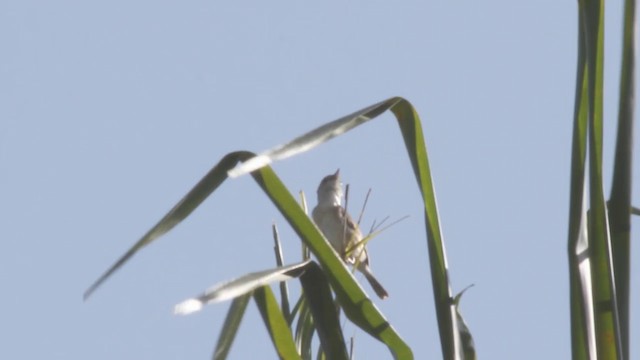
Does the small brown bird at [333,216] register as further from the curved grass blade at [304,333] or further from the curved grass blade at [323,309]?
the curved grass blade at [323,309]

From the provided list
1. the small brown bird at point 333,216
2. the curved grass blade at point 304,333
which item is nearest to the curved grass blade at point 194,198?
the curved grass blade at point 304,333

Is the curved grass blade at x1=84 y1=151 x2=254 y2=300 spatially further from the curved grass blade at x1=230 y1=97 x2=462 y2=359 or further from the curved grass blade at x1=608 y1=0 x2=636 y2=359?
the curved grass blade at x1=608 y1=0 x2=636 y2=359

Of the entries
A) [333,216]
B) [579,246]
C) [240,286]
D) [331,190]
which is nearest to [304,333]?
[240,286]

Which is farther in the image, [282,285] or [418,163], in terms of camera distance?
[282,285]

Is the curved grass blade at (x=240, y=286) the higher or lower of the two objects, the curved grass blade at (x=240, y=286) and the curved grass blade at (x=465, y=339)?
the higher

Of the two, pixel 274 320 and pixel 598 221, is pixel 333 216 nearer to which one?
pixel 274 320

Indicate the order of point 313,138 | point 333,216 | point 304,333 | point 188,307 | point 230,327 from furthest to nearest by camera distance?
1. point 333,216
2. point 304,333
3. point 230,327
4. point 313,138
5. point 188,307

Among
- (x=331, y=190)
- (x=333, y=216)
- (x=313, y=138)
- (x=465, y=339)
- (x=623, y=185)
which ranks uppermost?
(x=331, y=190)
